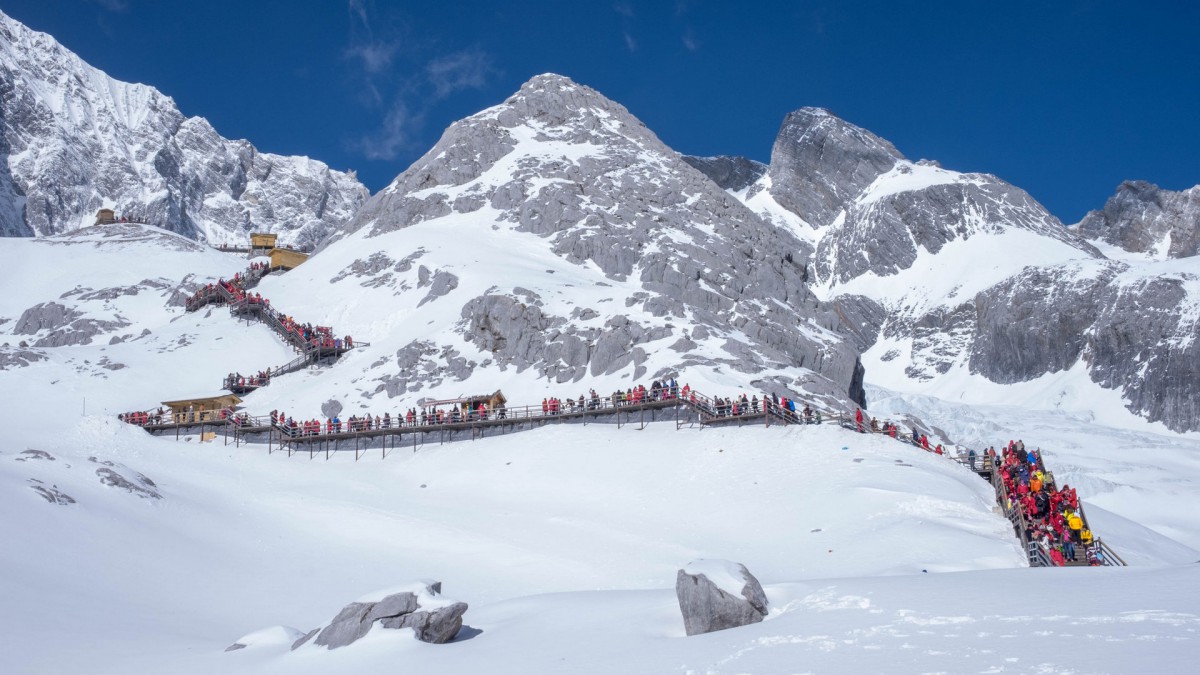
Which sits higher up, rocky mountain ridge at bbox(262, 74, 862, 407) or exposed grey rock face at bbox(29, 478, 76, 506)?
rocky mountain ridge at bbox(262, 74, 862, 407)

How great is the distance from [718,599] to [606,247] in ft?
240

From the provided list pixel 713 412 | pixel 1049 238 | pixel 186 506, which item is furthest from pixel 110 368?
pixel 1049 238

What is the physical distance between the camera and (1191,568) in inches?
666

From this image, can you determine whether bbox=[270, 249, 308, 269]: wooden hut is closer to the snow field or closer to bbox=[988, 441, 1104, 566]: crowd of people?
the snow field

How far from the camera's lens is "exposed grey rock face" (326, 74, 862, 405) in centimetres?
6600

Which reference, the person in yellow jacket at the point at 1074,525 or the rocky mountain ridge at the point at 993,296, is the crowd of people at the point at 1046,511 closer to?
the person in yellow jacket at the point at 1074,525

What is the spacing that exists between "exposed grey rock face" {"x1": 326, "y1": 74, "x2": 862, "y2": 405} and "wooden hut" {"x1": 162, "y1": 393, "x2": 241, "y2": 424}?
10.1m

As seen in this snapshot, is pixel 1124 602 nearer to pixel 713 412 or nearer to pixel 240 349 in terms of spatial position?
pixel 713 412

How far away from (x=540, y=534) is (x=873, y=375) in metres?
118

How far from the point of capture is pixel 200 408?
61.3 metres

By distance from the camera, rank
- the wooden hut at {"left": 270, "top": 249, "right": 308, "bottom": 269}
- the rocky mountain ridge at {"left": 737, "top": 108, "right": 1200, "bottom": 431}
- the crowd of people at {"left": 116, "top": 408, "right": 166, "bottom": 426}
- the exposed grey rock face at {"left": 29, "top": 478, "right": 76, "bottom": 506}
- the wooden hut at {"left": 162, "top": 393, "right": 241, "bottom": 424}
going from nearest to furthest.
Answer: the exposed grey rock face at {"left": 29, "top": 478, "right": 76, "bottom": 506} < the wooden hut at {"left": 162, "top": 393, "right": 241, "bottom": 424} < the crowd of people at {"left": 116, "top": 408, "right": 166, "bottom": 426} < the wooden hut at {"left": 270, "top": 249, "right": 308, "bottom": 269} < the rocky mountain ridge at {"left": 737, "top": 108, "right": 1200, "bottom": 431}

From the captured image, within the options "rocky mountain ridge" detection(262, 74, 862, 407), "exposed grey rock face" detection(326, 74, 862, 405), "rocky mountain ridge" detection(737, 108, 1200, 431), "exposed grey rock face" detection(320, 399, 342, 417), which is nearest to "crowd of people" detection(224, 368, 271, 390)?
"exposed grey rock face" detection(320, 399, 342, 417)

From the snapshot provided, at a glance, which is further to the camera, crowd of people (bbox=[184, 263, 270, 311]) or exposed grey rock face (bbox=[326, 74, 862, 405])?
crowd of people (bbox=[184, 263, 270, 311])

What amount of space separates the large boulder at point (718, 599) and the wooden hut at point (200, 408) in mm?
47262
